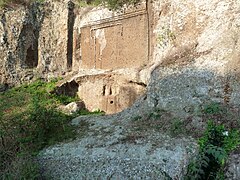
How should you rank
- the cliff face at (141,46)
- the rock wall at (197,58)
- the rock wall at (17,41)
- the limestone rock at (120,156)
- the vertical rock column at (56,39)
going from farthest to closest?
the rock wall at (17,41) → the vertical rock column at (56,39) → the cliff face at (141,46) → the rock wall at (197,58) → the limestone rock at (120,156)

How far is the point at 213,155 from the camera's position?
17.8 feet

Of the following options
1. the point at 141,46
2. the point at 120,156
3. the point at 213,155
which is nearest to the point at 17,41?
the point at 141,46

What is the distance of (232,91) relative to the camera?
808cm

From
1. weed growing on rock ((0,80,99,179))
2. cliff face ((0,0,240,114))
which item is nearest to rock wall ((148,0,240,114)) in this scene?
cliff face ((0,0,240,114))

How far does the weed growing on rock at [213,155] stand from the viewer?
→ 518 centimetres

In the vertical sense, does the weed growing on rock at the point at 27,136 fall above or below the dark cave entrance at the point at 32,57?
below

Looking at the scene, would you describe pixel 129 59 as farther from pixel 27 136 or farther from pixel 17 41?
pixel 17 41

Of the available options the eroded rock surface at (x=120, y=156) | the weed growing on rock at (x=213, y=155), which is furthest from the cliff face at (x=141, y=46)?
the weed growing on rock at (x=213, y=155)

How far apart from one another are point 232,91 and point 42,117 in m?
4.85

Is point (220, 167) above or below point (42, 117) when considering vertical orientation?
below

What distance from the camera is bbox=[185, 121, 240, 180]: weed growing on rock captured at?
5180 mm

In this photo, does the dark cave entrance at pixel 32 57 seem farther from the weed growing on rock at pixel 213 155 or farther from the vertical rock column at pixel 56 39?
the weed growing on rock at pixel 213 155

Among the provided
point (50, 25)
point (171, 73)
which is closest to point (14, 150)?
point (171, 73)

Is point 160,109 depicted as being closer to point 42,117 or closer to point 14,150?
point 42,117
